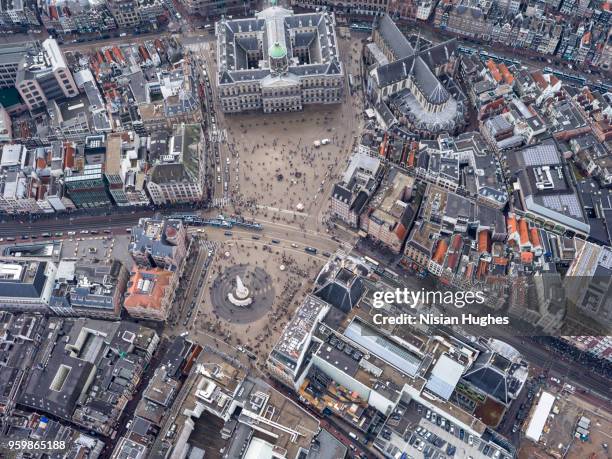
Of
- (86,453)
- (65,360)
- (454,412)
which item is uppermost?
(454,412)

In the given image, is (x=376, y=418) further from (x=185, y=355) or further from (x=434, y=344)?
(x=185, y=355)

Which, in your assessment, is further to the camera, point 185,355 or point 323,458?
point 185,355

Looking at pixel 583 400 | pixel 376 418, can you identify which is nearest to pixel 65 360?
pixel 376 418

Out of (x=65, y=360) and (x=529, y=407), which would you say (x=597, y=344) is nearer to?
(x=529, y=407)

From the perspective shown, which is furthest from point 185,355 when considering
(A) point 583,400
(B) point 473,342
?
(A) point 583,400

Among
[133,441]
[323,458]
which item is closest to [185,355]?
[133,441]

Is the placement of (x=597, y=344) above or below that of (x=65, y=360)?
above

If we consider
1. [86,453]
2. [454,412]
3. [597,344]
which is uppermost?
[597,344]

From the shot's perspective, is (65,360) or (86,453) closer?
(86,453)

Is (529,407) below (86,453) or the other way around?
the other way around
